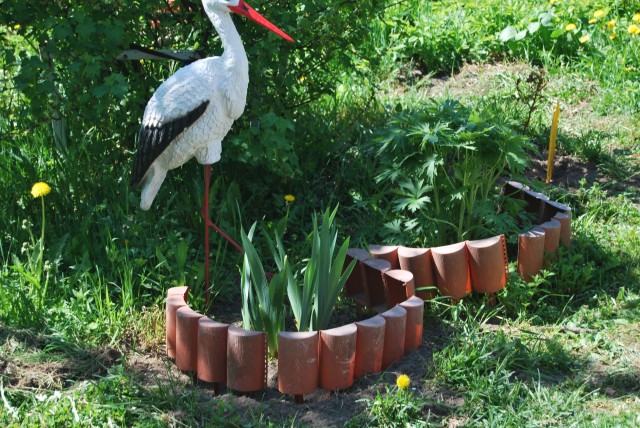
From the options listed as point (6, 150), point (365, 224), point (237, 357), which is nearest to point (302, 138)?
point (365, 224)

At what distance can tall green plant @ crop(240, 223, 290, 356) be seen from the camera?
3537 millimetres

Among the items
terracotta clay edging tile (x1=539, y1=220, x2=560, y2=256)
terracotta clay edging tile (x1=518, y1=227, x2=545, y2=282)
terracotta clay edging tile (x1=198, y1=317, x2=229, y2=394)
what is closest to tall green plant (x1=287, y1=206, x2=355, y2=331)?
terracotta clay edging tile (x1=198, y1=317, x2=229, y2=394)

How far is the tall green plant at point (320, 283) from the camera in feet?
11.6

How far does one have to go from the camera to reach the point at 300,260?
441cm

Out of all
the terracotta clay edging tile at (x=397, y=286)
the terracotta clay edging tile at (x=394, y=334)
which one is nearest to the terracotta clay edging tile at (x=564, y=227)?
the terracotta clay edging tile at (x=397, y=286)

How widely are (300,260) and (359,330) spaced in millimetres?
1044

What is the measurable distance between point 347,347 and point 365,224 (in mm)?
1439

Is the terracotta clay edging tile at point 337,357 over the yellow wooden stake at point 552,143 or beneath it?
beneath

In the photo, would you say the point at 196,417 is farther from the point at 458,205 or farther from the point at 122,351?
the point at 458,205

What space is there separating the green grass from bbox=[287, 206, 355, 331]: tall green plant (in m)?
0.38

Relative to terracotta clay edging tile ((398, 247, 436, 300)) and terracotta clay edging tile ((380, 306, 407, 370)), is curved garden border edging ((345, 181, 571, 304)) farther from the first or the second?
terracotta clay edging tile ((380, 306, 407, 370))

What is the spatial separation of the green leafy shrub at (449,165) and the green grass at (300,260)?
11.7 inches

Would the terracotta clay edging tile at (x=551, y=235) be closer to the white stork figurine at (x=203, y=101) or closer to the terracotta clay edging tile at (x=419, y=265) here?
the terracotta clay edging tile at (x=419, y=265)

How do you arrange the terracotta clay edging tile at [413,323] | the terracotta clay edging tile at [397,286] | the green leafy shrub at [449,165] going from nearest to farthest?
1. the terracotta clay edging tile at [413,323]
2. the terracotta clay edging tile at [397,286]
3. the green leafy shrub at [449,165]
